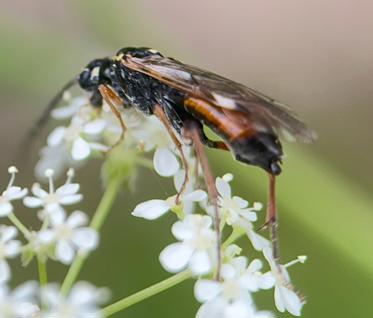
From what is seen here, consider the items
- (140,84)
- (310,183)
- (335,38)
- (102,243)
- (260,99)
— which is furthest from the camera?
(335,38)

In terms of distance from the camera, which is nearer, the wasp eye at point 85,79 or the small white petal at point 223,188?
the small white petal at point 223,188

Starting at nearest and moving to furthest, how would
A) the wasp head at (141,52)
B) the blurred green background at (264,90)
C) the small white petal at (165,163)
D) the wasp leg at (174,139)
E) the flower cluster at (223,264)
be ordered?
the flower cluster at (223,264), the wasp leg at (174,139), the small white petal at (165,163), the wasp head at (141,52), the blurred green background at (264,90)

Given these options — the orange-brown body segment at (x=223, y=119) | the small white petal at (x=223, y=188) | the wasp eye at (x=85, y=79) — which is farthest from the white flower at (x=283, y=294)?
the wasp eye at (x=85, y=79)

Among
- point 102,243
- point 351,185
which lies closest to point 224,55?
point 102,243

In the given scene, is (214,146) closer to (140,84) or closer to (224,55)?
(140,84)

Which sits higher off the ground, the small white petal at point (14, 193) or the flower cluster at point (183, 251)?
the small white petal at point (14, 193)

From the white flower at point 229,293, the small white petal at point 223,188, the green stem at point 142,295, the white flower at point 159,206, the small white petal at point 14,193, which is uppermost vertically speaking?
the small white petal at point 14,193

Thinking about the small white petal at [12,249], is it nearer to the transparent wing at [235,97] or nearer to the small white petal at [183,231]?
the small white petal at [183,231]

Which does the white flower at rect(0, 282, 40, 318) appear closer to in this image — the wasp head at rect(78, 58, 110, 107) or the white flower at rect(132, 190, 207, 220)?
the white flower at rect(132, 190, 207, 220)
